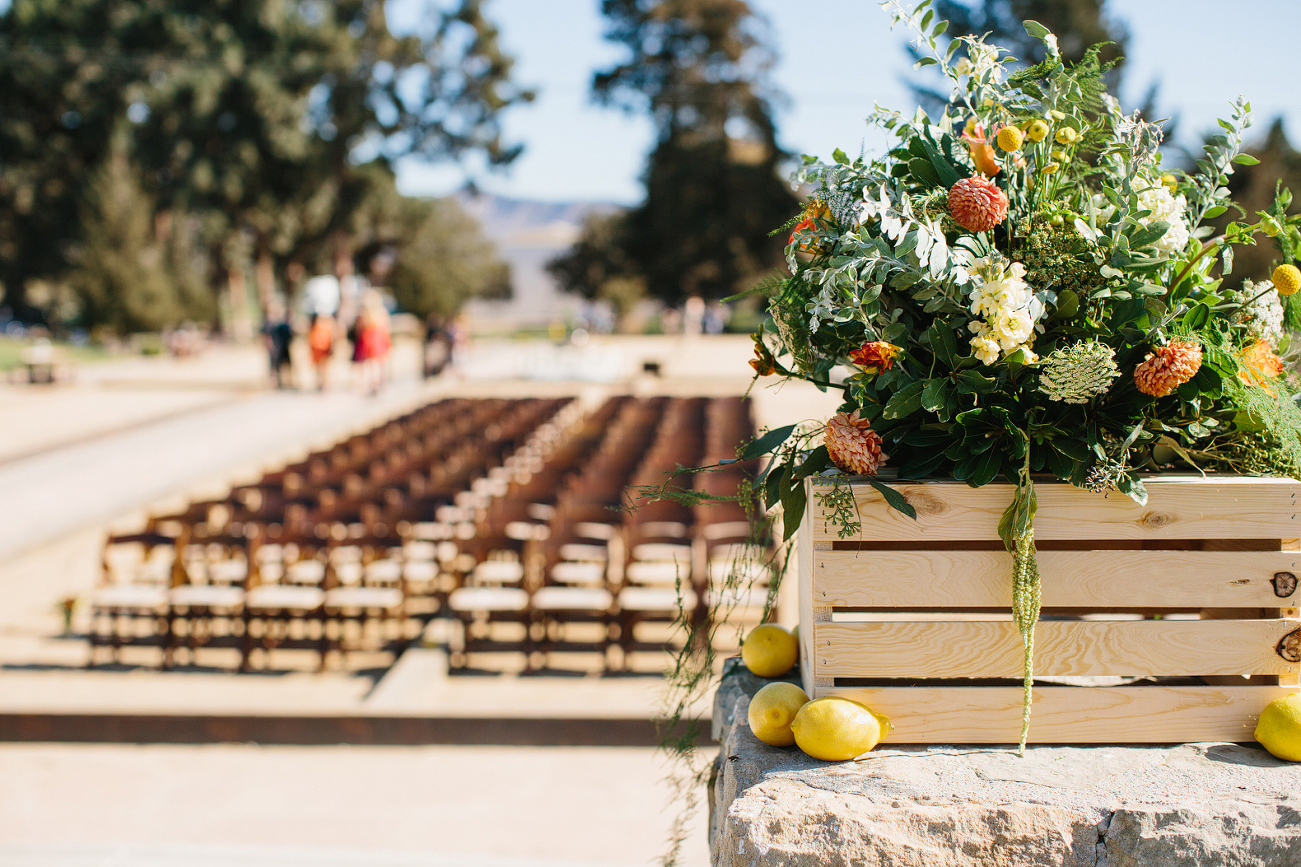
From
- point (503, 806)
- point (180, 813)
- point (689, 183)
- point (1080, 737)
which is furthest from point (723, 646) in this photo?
point (689, 183)

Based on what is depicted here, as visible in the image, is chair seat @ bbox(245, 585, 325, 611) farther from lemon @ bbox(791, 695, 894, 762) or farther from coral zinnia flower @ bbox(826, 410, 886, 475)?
coral zinnia flower @ bbox(826, 410, 886, 475)

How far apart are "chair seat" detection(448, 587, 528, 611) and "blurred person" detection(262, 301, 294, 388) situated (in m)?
13.2

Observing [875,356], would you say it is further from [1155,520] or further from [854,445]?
[1155,520]

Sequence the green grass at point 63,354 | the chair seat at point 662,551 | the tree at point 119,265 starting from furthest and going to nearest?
the tree at point 119,265 < the green grass at point 63,354 < the chair seat at point 662,551

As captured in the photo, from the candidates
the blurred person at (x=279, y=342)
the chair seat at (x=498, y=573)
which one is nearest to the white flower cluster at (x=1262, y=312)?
the chair seat at (x=498, y=573)

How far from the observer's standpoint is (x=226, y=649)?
259 inches

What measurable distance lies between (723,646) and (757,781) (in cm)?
488

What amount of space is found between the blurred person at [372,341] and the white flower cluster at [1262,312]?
48.9 ft

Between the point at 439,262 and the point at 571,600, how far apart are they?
40.6m

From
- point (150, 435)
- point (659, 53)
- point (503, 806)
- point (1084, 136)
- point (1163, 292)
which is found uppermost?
point (659, 53)

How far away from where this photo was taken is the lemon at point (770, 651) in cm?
205

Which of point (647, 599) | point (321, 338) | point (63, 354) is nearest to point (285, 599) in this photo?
point (647, 599)

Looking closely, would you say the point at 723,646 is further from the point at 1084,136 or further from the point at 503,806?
the point at 1084,136

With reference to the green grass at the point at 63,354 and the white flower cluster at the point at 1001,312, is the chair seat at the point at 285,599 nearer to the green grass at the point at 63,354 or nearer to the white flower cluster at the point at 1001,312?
the white flower cluster at the point at 1001,312
